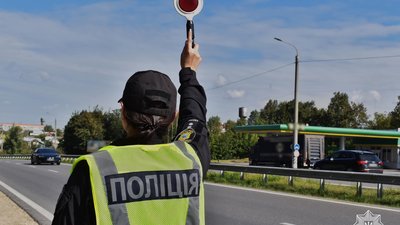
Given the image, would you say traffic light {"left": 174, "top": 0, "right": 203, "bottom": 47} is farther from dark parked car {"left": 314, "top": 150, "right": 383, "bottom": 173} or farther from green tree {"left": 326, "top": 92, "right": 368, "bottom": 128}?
green tree {"left": 326, "top": 92, "right": 368, "bottom": 128}

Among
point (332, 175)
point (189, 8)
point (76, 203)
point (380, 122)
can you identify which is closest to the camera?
point (76, 203)

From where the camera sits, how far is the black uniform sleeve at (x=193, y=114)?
217cm

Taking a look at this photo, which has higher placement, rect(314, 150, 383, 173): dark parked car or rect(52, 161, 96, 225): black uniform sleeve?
rect(52, 161, 96, 225): black uniform sleeve

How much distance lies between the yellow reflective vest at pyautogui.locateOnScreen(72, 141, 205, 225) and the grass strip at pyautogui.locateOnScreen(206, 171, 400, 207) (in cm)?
1281

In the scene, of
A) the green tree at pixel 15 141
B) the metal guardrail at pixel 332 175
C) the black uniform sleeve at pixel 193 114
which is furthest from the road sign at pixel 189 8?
the green tree at pixel 15 141

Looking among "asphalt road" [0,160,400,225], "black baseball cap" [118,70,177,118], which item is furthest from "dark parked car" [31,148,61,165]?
"black baseball cap" [118,70,177,118]

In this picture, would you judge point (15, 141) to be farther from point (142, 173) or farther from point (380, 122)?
point (142, 173)

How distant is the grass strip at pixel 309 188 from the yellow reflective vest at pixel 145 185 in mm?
12807

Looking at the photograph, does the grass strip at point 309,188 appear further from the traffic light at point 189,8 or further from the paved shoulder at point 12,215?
the traffic light at point 189,8

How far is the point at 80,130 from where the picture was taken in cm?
8006

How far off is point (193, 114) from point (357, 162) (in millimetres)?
26373

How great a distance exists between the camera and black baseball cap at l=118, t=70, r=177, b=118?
192 cm

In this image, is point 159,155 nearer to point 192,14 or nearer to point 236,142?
point 192,14

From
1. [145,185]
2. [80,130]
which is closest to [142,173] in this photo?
[145,185]
